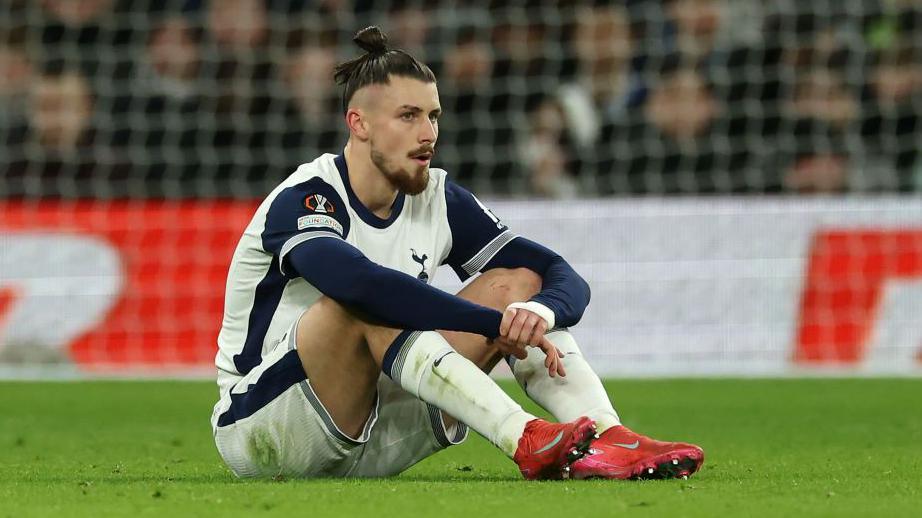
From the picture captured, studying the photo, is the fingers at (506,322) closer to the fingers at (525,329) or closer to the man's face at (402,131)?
the fingers at (525,329)

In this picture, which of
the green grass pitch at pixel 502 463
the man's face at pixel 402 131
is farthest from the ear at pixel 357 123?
the green grass pitch at pixel 502 463

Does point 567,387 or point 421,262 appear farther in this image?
point 421,262

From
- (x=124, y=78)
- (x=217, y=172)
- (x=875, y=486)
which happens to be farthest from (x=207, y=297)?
(x=875, y=486)

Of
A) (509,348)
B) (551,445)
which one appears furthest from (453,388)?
(551,445)

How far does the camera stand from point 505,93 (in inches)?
456

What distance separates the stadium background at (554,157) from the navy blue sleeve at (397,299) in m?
5.54

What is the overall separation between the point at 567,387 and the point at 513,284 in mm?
336

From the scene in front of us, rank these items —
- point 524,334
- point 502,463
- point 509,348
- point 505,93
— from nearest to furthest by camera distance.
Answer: point 524,334, point 509,348, point 502,463, point 505,93

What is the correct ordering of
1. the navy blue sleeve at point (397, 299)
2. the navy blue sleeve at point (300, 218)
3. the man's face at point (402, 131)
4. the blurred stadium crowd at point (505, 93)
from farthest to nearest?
the blurred stadium crowd at point (505, 93) → the man's face at point (402, 131) → the navy blue sleeve at point (300, 218) → the navy blue sleeve at point (397, 299)

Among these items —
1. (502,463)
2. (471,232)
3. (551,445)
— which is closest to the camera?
(551,445)

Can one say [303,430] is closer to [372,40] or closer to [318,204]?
[318,204]

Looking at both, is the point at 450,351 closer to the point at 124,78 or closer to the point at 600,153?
the point at 600,153

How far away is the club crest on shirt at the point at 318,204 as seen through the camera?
177 inches

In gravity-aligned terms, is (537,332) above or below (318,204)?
below
